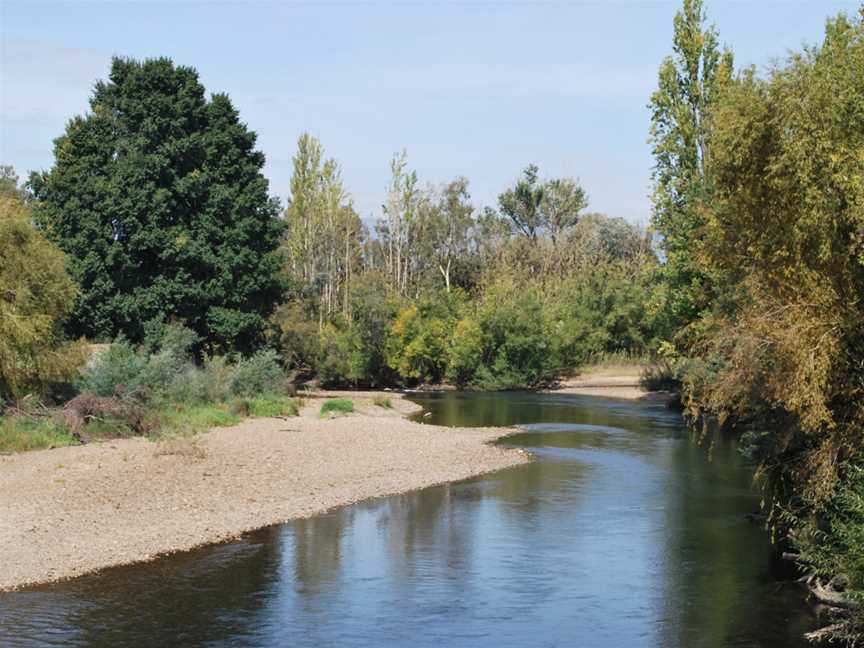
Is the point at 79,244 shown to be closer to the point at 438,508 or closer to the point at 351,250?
the point at 438,508

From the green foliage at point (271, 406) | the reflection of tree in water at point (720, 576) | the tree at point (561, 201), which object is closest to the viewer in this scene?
the reflection of tree in water at point (720, 576)

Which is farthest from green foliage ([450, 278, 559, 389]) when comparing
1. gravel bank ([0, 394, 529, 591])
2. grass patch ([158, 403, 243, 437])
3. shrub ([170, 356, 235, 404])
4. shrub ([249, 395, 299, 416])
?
grass patch ([158, 403, 243, 437])

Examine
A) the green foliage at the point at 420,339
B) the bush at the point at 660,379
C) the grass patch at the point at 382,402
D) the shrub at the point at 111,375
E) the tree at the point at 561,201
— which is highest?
the tree at the point at 561,201

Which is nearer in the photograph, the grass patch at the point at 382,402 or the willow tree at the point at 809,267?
the willow tree at the point at 809,267

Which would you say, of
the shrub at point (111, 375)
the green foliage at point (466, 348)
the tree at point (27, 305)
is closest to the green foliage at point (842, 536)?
the tree at point (27, 305)

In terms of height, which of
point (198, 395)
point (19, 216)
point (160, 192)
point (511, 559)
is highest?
point (160, 192)

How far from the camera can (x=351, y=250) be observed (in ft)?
313

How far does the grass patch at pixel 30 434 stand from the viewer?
2947cm

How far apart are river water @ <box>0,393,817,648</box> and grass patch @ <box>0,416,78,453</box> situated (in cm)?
1023

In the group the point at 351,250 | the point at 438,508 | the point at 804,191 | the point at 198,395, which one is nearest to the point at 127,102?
the point at 198,395

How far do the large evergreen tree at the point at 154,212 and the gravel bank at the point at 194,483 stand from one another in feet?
34.8

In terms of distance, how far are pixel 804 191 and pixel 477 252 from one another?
8441 cm

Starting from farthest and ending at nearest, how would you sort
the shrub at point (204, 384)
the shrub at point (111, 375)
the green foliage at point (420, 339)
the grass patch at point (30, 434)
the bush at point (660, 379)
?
1. the green foliage at point (420, 339)
2. the bush at point (660, 379)
3. the shrub at point (204, 384)
4. the shrub at point (111, 375)
5. the grass patch at point (30, 434)

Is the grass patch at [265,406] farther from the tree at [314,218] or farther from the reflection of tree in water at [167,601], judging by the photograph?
the tree at [314,218]
